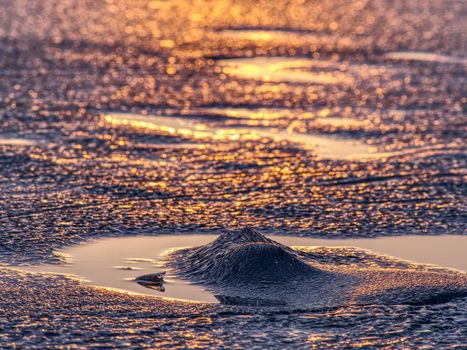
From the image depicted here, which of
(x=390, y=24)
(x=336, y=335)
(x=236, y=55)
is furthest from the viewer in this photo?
(x=390, y=24)

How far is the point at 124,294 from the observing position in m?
4.78

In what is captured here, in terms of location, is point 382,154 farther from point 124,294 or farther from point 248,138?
point 124,294

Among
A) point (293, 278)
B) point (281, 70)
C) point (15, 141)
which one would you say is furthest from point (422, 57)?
point (293, 278)

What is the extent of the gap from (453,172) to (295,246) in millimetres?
2216

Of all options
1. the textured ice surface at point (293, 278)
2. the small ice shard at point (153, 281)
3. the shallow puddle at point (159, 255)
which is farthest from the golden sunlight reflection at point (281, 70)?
the small ice shard at point (153, 281)

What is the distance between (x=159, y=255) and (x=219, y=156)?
241cm

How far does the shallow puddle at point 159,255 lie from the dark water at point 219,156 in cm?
12

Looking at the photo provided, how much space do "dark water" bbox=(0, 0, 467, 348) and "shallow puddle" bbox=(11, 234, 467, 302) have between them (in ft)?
0.39

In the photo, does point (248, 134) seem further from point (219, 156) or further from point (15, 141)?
point (15, 141)

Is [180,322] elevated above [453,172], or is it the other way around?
[453,172]

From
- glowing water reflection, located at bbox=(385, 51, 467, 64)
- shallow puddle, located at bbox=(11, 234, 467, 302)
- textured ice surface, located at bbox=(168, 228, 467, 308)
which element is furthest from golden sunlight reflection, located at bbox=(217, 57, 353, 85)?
textured ice surface, located at bbox=(168, 228, 467, 308)

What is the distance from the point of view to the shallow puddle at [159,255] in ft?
16.2

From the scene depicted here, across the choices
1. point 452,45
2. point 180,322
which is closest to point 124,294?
point 180,322

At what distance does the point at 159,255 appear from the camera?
5402 millimetres
